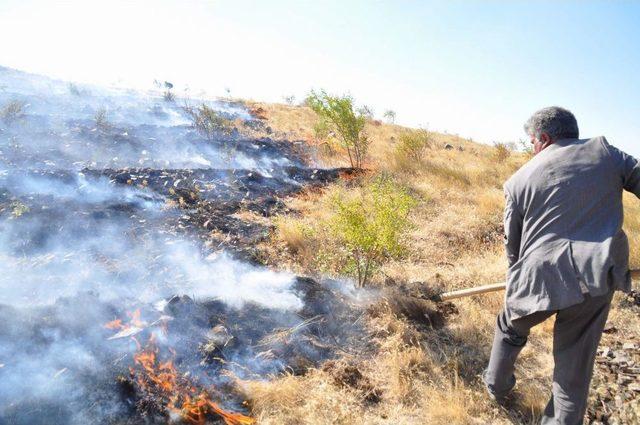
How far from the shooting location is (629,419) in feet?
7.93

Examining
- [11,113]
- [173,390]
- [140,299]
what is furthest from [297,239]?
[11,113]

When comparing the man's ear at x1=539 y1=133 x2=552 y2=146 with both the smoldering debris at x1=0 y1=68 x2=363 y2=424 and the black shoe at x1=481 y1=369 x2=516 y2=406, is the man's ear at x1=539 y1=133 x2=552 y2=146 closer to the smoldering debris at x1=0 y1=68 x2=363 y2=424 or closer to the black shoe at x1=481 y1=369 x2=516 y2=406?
the black shoe at x1=481 y1=369 x2=516 y2=406

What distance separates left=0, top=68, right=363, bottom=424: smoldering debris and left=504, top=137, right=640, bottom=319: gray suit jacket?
1.81 meters

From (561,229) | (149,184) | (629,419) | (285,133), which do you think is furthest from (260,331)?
(285,133)

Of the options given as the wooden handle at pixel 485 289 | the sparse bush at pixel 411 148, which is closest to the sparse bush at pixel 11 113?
the sparse bush at pixel 411 148

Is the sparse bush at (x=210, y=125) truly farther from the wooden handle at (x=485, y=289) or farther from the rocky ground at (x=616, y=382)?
the rocky ground at (x=616, y=382)

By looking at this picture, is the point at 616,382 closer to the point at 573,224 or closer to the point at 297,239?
the point at 573,224

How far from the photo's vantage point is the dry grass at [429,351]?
8.33ft

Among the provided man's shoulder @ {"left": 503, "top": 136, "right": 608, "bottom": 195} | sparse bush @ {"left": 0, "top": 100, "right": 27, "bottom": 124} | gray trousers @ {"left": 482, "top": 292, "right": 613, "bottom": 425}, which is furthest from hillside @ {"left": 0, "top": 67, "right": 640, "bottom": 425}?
sparse bush @ {"left": 0, "top": 100, "right": 27, "bottom": 124}

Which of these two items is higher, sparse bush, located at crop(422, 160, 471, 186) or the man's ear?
the man's ear

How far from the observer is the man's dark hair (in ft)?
7.04

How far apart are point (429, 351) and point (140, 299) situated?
2662 millimetres

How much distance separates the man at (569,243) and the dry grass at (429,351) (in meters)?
0.57

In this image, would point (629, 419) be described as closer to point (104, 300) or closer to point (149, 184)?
point (104, 300)
